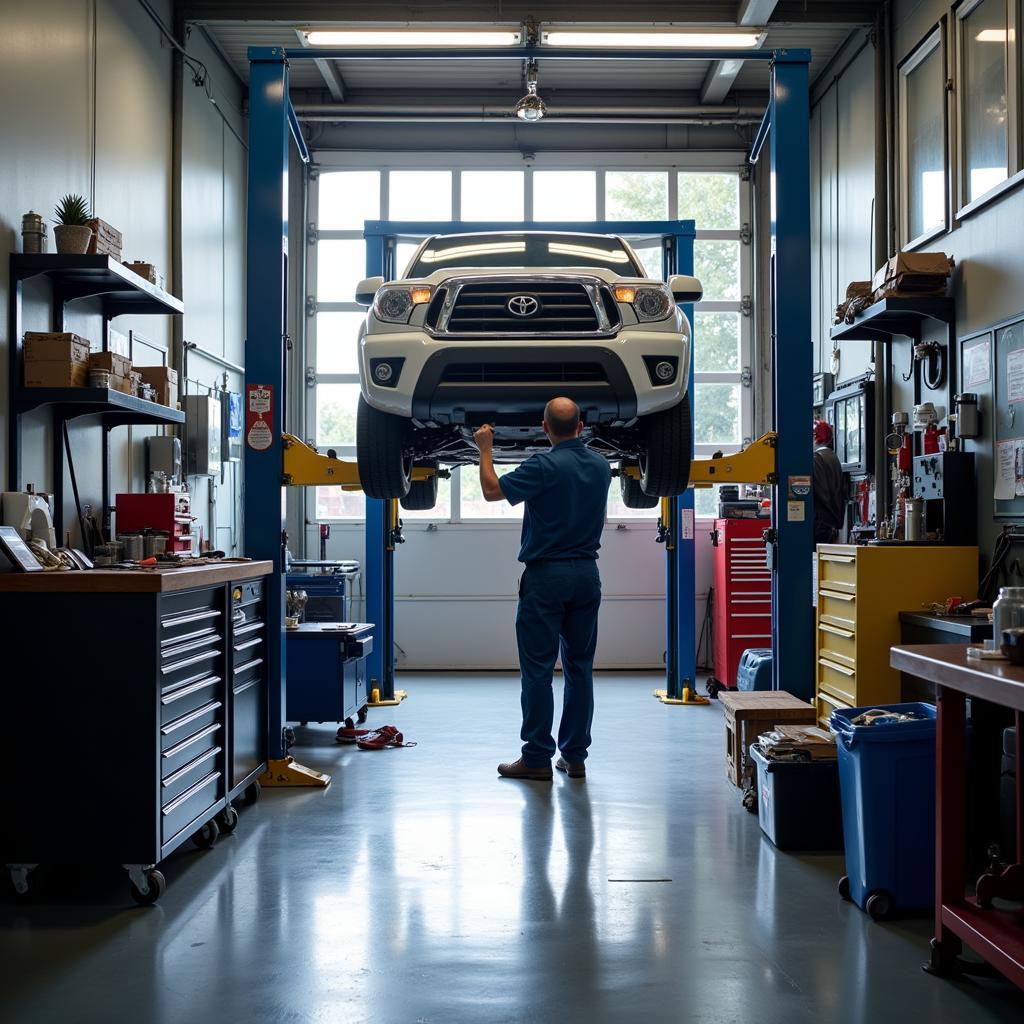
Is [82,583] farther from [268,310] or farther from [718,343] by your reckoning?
[718,343]

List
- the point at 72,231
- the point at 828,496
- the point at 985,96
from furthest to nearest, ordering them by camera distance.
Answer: the point at 828,496
the point at 985,96
the point at 72,231

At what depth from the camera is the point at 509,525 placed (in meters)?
9.42

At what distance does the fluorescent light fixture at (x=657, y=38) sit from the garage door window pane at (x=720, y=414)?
3.91 m

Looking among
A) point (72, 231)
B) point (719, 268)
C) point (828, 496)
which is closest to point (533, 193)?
point (719, 268)

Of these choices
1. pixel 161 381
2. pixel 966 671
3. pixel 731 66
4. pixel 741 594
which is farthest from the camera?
pixel 731 66

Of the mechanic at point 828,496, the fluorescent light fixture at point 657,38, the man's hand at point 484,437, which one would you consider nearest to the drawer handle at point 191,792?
the man's hand at point 484,437

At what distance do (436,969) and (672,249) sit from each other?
222 inches

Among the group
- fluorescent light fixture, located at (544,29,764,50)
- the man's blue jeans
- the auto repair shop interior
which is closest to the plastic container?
the auto repair shop interior

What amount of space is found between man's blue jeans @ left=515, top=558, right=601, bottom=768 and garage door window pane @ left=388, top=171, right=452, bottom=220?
595 centimetres

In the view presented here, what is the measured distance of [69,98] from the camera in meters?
5.32

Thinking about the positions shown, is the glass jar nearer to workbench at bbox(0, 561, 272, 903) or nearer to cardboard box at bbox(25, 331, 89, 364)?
workbench at bbox(0, 561, 272, 903)

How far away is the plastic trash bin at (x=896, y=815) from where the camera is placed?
3.04m

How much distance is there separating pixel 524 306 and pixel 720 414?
607cm

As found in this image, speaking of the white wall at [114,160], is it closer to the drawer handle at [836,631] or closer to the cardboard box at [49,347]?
the cardboard box at [49,347]
